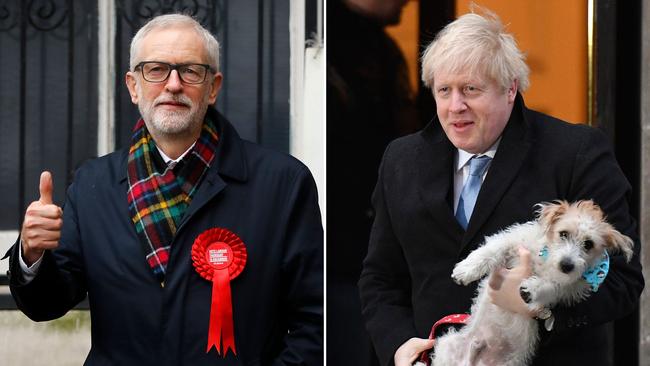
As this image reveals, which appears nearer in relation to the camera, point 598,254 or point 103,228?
point 598,254

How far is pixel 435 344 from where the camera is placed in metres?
2.88

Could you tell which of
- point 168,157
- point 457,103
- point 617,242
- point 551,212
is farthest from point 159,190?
point 617,242

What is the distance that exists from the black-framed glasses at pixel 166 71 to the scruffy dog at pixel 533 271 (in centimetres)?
120

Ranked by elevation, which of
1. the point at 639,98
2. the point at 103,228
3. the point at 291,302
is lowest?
the point at 291,302

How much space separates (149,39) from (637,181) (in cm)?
158

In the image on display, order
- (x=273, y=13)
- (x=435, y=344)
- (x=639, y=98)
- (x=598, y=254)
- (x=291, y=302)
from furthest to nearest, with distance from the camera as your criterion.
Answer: (x=273, y=13) → (x=291, y=302) → (x=639, y=98) → (x=435, y=344) → (x=598, y=254)

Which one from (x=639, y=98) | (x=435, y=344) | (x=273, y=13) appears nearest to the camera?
(x=435, y=344)

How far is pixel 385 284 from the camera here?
3.01 meters

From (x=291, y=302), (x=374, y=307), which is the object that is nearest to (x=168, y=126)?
(x=291, y=302)

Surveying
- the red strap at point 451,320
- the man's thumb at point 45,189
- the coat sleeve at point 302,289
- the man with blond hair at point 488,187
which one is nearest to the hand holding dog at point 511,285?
the man with blond hair at point 488,187

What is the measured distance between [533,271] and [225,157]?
1278mm

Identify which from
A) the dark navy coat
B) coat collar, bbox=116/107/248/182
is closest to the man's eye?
coat collar, bbox=116/107/248/182

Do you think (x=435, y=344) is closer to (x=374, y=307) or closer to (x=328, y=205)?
(x=374, y=307)

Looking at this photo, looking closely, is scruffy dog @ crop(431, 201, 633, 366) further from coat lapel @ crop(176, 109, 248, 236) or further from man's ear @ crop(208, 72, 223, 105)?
man's ear @ crop(208, 72, 223, 105)
